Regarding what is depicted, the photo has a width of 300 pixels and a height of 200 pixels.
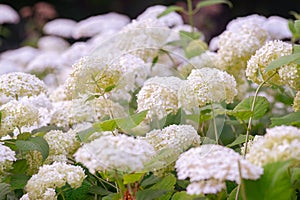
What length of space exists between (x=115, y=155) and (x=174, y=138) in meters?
0.21

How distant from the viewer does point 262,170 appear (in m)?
0.76

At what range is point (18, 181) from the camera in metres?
1.11

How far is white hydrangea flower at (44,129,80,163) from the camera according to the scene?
1.18 meters

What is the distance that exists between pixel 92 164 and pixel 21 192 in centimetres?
41

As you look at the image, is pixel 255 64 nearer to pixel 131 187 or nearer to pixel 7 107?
pixel 131 187

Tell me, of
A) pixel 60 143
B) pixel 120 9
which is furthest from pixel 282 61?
pixel 120 9

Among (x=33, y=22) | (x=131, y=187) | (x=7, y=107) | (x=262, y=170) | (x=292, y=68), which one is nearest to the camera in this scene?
(x=262, y=170)

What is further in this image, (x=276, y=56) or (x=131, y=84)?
(x=131, y=84)

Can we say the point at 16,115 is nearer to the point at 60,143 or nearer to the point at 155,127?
the point at 60,143

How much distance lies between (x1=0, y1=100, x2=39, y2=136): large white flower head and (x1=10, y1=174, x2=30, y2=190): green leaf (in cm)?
9

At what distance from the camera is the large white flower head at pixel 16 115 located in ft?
3.80

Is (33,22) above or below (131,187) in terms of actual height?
below

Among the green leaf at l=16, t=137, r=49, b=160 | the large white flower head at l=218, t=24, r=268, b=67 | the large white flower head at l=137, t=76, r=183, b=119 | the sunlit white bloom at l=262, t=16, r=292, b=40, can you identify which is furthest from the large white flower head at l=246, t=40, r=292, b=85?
the sunlit white bloom at l=262, t=16, r=292, b=40

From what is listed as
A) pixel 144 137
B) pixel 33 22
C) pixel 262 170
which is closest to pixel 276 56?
pixel 144 137
